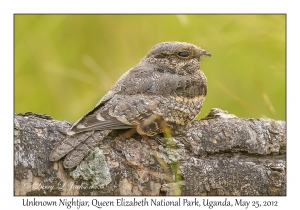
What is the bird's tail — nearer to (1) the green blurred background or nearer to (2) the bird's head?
(2) the bird's head

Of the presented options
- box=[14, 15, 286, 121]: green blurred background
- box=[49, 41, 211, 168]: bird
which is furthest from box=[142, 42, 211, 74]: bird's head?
box=[14, 15, 286, 121]: green blurred background

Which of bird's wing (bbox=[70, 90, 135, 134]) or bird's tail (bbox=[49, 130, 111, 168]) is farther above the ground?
bird's wing (bbox=[70, 90, 135, 134])

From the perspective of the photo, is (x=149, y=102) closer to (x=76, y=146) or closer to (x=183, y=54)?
(x=76, y=146)

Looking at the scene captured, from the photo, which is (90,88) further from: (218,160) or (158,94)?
(218,160)

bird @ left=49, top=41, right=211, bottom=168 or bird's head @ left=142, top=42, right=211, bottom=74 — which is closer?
bird @ left=49, top=41, right=211, bottom=168

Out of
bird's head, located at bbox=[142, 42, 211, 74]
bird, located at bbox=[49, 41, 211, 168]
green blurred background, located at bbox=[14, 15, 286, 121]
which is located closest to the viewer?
bird, located at bbox=[49, 41, 211, 168]

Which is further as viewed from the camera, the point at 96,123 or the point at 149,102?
the point at 149,102

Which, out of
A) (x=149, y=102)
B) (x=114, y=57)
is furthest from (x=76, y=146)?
(x=114, y=57)
